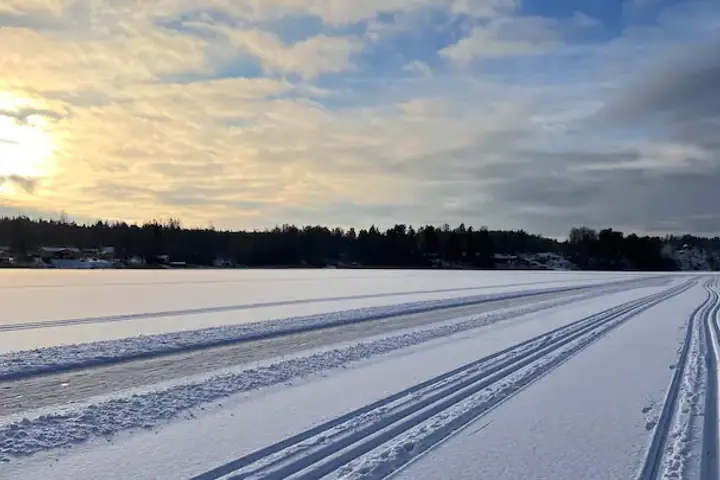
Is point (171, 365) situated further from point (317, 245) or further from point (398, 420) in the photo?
point (317, 245)

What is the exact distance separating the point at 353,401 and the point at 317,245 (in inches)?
4763

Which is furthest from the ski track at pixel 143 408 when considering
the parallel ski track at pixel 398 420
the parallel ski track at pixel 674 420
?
the parallel ski track at pixel 674 420

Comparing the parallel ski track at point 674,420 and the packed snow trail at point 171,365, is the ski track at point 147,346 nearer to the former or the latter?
the packed snow trail at point 171,365

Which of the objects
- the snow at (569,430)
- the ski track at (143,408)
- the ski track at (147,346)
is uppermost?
the ski track at (147,346)

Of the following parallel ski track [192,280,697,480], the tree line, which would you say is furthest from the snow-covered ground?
the tree line

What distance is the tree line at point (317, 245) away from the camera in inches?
4678

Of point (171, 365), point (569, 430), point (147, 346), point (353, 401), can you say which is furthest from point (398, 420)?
point (147, 346)

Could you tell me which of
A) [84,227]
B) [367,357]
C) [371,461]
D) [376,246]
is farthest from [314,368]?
[84,227]

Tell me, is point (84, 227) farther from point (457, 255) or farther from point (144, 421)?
point (144, 421)

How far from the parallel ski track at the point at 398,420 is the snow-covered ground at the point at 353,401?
28 mm

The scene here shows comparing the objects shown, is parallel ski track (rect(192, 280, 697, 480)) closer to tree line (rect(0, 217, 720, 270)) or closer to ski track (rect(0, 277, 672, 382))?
ski track (rect(0, 277, 672, 382))

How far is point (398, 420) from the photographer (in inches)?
295

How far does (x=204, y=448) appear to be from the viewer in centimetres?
644

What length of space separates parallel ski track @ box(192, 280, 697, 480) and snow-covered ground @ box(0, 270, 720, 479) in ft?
0.09
